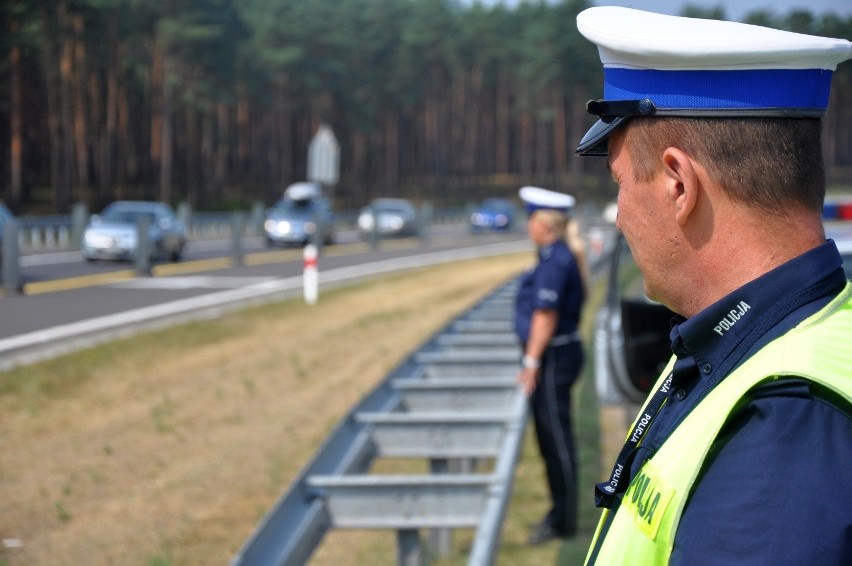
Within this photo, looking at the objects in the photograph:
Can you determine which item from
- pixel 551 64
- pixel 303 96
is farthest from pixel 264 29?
pixel 551 64

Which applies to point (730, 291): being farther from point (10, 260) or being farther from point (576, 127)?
point (576, 127)

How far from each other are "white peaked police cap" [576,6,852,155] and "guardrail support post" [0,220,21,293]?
820 inches

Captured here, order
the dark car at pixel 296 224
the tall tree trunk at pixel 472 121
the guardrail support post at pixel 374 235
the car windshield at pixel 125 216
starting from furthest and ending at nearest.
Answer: the tall tree trunk at pixel 472 121 → the guardrail support post at pixel 374 235 → the dark car at pixel 296 224 → the car windshield at pixel 125 216

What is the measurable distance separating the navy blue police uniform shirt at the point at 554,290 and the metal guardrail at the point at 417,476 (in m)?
0.44

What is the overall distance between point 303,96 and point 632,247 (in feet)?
328

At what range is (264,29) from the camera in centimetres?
8812

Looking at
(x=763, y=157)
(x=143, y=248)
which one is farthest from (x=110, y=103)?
(x=763, y=157)

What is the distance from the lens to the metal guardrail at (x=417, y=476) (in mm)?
4488

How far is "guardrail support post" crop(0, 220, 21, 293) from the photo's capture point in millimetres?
21422

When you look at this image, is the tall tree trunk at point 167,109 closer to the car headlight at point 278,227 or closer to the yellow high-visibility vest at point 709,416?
the car headlight at point 278,227

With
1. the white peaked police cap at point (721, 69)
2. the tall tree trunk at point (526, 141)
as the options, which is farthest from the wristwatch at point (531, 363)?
the tall tree trunk at point (526, 141)

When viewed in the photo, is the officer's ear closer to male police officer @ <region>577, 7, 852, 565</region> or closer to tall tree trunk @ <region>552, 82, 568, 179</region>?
male police officer @ <region>577, 7, 852, 565</region>

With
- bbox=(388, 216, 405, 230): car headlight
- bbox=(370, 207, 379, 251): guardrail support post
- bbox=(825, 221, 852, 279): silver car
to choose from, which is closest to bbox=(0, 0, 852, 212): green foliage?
bbox=(388, 216, 405, 230): car headlight

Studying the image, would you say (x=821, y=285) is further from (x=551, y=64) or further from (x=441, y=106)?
(x=441, y=106)
